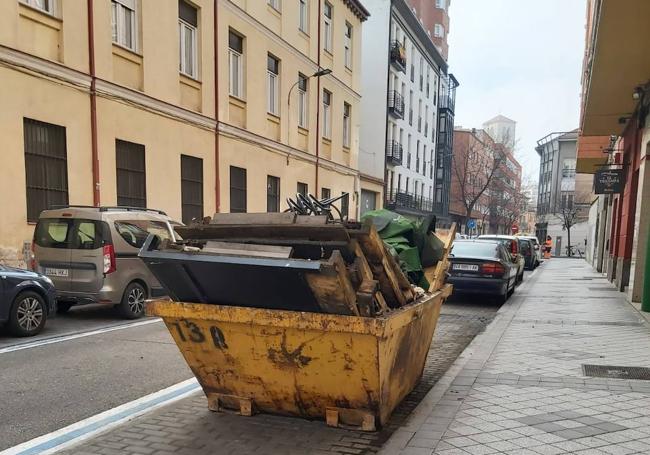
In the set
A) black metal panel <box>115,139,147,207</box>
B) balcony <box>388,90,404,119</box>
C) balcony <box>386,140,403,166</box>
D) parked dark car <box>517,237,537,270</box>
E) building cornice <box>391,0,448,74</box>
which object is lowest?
parked dark car <box>517,237,537,270</box>

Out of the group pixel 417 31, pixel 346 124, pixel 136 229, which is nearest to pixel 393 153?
pixel 346 124

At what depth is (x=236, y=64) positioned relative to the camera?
17.9m

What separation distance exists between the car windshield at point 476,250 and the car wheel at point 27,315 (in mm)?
7994

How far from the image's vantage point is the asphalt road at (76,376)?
13.7 feet

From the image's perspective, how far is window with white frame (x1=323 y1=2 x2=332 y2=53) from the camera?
23.9 meters

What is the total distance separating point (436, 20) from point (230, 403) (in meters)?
53.4

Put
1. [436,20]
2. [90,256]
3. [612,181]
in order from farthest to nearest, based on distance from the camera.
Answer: [436,20]
[612,181]
[90,256]

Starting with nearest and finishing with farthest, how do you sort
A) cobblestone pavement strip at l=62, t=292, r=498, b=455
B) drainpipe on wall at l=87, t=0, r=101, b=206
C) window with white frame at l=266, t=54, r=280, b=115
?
cobblestone pavement strip at l=62, t=292, r=498, b=455 → drainpipe on wall at l=87, t=0, r=101, b=206 → window with white frame at l=266, t=54, r=280, b=115

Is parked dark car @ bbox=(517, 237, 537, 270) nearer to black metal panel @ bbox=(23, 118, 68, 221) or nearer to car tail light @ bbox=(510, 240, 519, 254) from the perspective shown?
car tail light @ bbox=(510, 240, 519, 254)

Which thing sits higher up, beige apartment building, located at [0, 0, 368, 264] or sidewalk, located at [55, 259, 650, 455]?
beige apartment building, located at [0, 0, 368, 264]

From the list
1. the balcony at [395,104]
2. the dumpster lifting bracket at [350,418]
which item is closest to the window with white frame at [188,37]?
the dumpster lifting bracket at [350,418]

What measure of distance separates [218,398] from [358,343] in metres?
1.52

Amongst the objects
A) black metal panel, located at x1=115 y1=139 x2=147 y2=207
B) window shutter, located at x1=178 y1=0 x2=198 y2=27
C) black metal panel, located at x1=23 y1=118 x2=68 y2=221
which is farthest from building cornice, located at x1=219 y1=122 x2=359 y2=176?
black metal panel, located at x1=23 y1=118 x2=68 y2=221

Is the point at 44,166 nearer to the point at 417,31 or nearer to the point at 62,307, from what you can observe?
the point at 62,307
